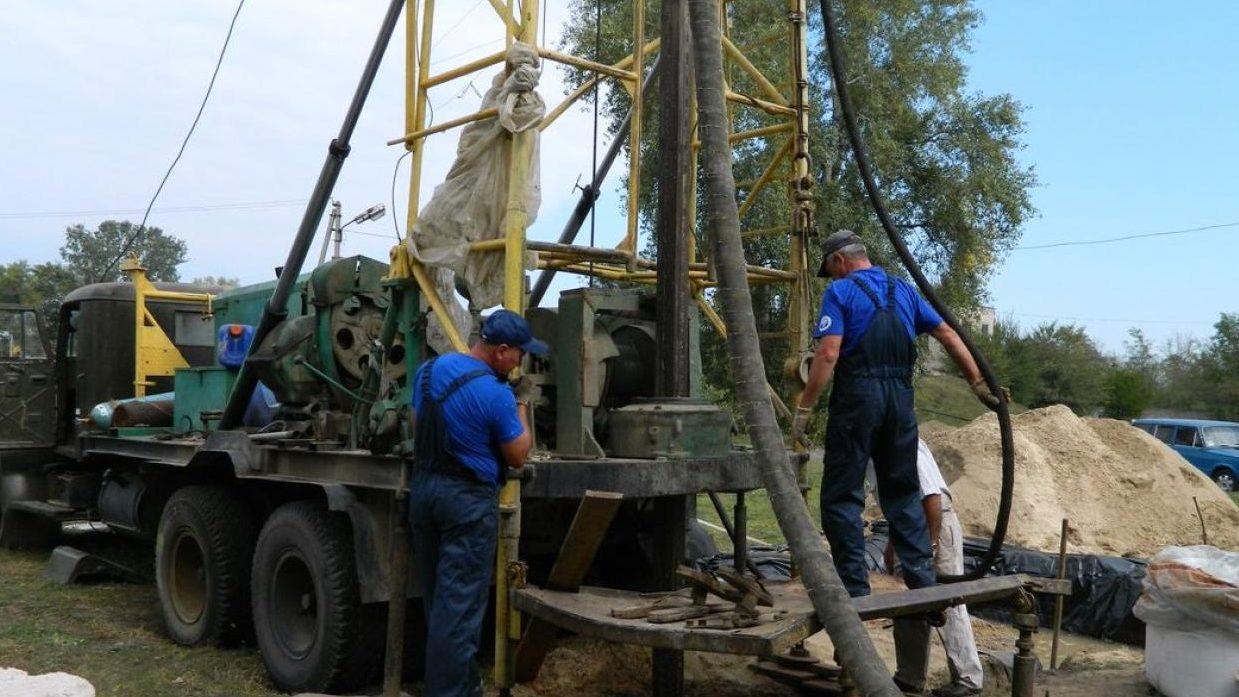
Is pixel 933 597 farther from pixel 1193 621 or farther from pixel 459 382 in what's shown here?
pixel 1193 621

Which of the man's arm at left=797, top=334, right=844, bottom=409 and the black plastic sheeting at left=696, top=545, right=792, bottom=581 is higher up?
the man's arm at left=797, top=334, right=844, bottom=409

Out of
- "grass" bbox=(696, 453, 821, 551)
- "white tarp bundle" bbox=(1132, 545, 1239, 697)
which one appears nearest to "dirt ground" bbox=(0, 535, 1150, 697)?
"white tarp bundle" bbox=(1132, 545, 1239, 697)

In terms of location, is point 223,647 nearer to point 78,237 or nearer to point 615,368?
point 615,368

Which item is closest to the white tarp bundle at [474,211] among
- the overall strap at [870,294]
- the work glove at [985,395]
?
the overall strap at [870,294]

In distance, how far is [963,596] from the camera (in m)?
4.37

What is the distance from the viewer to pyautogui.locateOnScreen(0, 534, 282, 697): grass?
6.02 meters

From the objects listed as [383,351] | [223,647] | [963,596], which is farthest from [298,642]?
[963,596]

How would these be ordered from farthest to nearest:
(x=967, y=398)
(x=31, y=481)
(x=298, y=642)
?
(x=967, y=398), (x=31, y=481), (x=298, y=642)

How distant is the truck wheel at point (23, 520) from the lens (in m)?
10.0

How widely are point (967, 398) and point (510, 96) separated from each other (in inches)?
2050

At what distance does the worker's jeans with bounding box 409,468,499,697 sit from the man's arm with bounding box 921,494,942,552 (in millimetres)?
2315

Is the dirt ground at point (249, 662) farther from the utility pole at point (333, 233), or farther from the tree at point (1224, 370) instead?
the tree at point (1224, 370)

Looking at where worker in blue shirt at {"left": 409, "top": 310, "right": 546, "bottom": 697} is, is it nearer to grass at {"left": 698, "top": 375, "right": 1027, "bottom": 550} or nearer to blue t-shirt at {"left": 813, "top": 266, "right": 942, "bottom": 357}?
blue t-shirt at {"left": 813, "top": 266, "right": 942, "bottom": 357}

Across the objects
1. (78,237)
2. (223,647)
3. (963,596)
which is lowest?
(223,647)
